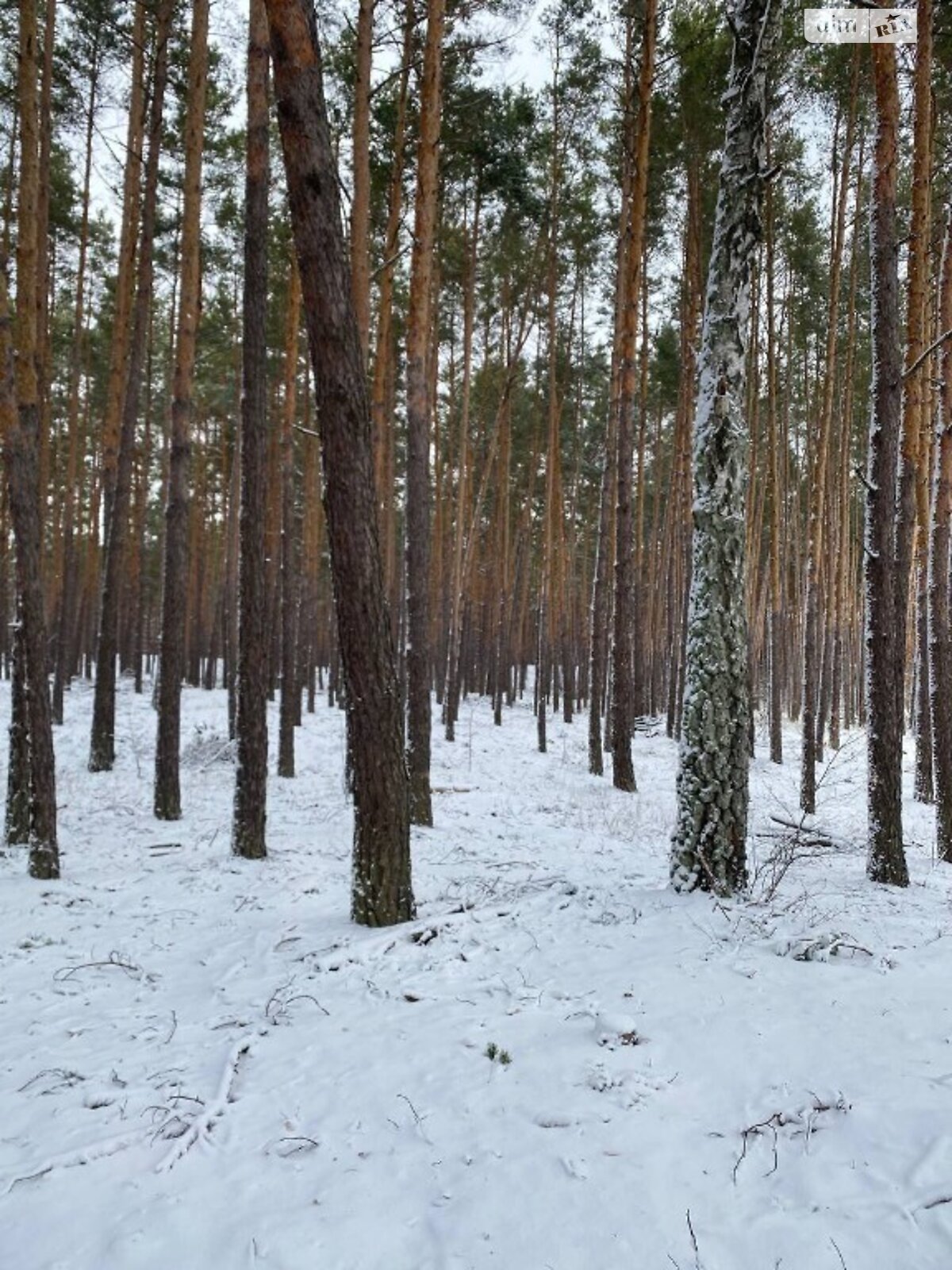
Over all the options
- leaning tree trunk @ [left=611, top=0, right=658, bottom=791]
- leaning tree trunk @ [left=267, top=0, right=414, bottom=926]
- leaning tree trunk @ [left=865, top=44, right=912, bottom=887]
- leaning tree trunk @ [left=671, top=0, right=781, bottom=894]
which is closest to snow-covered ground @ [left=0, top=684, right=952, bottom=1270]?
leaning tree trunk @ [left=671, top=0, right=781, bottom=894]

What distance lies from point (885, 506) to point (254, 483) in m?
5.81

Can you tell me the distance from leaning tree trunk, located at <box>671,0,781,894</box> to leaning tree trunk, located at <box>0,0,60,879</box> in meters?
5.04

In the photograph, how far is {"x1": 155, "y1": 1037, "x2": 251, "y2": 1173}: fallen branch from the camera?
2590mm

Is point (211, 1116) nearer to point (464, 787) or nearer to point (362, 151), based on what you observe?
point (464, 787)

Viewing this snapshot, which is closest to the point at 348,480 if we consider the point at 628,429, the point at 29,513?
the point at 29,513

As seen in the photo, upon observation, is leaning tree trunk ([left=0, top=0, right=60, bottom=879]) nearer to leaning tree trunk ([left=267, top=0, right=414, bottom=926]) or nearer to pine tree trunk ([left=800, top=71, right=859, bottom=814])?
leaning tree trunk ([left=267, top=0, right=414, bottom=926])

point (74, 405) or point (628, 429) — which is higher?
point (74, 405)

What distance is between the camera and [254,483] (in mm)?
7020

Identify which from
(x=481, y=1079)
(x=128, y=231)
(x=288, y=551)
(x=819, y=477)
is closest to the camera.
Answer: (x=481, y=1079)

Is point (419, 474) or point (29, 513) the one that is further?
point (419, 474)

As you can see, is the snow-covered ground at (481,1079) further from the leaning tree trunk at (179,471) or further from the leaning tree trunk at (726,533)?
the leaning tree trunk at (179,471)

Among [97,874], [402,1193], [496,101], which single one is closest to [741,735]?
[402,1193]

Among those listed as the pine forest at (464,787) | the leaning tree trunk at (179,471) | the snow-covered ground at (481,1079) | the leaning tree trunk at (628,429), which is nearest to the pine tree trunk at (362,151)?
the pine forest at (464,787)

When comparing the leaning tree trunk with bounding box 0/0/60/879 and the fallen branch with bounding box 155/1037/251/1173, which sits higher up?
the leaning tree trunk with bounding box 0/0/60/879
